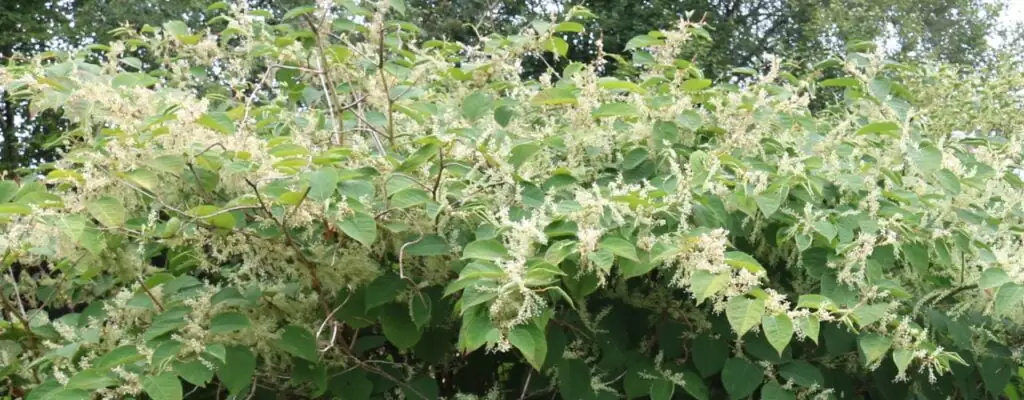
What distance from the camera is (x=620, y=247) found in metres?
1.67

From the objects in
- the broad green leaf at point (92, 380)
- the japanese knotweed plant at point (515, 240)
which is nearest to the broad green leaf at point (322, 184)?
the japanese knotweed plant at point (515, 240)

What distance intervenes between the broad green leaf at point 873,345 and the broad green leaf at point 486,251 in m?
0.70

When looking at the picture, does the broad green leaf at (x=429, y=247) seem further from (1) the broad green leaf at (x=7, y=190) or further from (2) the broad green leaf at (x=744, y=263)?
(1) the broad green leaf at (x=7, y=190)

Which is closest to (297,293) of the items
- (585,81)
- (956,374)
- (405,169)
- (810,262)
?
(405,169)

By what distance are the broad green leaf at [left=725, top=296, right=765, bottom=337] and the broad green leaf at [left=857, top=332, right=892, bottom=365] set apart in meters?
0.35

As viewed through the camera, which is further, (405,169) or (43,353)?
(43,353)

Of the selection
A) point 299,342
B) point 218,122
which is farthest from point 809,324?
point 218,122

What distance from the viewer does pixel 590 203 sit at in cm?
177

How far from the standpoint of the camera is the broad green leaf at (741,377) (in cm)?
206

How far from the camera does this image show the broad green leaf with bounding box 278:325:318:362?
6.41 ft

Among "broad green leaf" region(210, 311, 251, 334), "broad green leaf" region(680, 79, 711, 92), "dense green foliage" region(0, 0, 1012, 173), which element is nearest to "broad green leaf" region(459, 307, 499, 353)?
"broad green leaf" region(210, 311, 251, 334)

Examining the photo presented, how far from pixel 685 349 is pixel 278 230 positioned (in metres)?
0.94

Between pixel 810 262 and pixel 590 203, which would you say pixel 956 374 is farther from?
pixel 590 203

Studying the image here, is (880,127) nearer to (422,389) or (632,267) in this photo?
(632,267)
